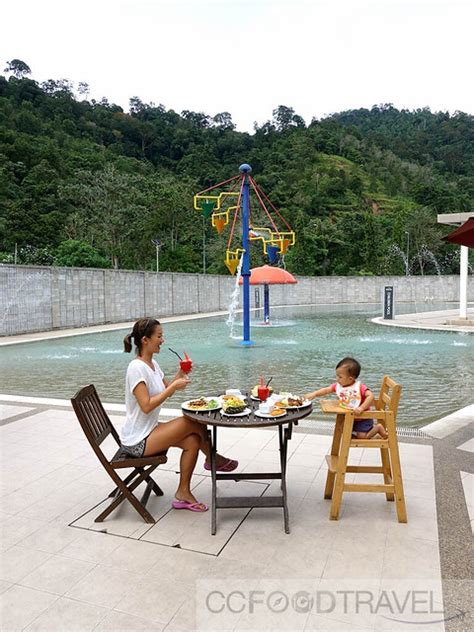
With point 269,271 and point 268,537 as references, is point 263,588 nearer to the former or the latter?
point 268,537

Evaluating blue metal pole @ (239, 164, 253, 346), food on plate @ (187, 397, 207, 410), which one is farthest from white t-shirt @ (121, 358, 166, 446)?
blue metal pole @ (239, 164, 253, 346)

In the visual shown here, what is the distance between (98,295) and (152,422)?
1739cm

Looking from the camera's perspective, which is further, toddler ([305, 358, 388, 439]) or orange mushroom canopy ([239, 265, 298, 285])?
orange mushroom canopy ([239, 265, 298, 285])

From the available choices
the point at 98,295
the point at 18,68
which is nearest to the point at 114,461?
the point at 98,295

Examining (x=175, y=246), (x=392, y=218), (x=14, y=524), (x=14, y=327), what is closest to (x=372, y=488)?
(x=14, y=524)

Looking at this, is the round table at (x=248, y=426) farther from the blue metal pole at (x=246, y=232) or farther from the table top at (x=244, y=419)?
the blue metal pole at (x=246, y=232)

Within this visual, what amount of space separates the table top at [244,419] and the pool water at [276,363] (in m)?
1.81

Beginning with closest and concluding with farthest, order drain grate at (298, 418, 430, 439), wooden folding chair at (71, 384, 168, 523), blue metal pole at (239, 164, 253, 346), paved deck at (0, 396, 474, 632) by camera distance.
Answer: paved deck at (0, 396, 474, 632) < wooden folding chair at (71, 384, 168, 523) < drain grate at (298, 418, 430, 439) < blue metal pole at (239, 164, 253, 346)

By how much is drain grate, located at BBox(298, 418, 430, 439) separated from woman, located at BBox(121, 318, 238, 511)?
2.29 metres

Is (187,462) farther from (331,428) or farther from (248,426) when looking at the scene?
(331,428)

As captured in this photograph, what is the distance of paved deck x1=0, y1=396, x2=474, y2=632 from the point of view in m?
2.48

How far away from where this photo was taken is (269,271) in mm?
20531

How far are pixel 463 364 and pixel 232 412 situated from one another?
8367mm

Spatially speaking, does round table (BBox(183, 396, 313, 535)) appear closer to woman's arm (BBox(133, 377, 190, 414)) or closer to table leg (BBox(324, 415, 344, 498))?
woman's arm (BBox(133, 377, 190, 414))
